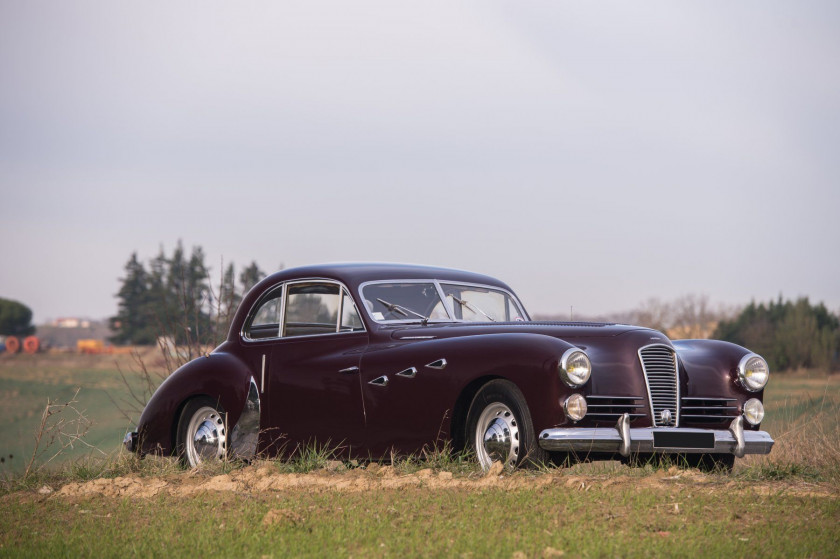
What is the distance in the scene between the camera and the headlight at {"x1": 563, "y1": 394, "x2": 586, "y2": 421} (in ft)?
23.4

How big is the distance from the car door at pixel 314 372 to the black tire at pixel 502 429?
1176mm

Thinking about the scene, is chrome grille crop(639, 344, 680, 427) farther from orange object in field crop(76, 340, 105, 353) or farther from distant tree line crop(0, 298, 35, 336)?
distant tree line crop(0, 298, 35, 336)

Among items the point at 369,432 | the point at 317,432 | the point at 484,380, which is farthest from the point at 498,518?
the point at 317,432

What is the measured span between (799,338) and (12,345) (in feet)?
281

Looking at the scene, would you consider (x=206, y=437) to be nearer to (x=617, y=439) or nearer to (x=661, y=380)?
(x=617, y=439)

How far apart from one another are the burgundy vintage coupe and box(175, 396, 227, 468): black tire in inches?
0.5

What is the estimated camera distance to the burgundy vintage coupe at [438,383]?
287 inches

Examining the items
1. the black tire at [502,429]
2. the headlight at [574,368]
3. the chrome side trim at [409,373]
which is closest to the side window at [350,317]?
the chrome side trim at [409,373]

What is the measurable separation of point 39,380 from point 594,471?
87.8 meters

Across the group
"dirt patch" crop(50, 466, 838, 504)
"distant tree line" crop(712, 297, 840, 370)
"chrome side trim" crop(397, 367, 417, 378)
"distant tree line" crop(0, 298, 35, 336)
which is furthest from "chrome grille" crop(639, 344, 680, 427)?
"distant tree line" crop(0, 298, 35, 336)

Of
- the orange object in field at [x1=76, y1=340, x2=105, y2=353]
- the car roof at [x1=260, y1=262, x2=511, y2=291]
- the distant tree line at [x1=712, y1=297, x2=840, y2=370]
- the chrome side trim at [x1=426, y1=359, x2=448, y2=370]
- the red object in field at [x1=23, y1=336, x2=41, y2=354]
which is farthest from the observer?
the red object in field at [x1=23, y1=336, x2=41, y2=354]

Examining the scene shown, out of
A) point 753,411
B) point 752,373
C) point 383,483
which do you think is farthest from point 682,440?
point 383,483

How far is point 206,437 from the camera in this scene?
950 centimetres

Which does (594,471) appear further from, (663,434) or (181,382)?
(181,382)
